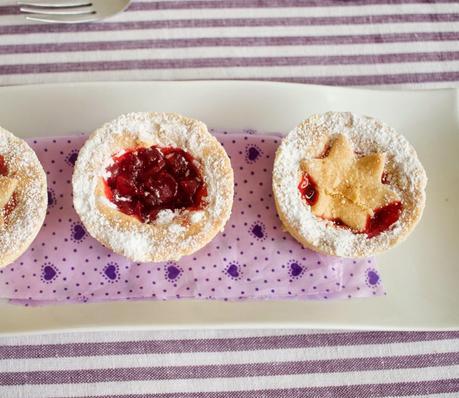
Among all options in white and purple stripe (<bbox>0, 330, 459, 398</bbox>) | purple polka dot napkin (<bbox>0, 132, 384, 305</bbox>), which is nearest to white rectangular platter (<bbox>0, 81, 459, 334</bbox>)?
purple polka dot napkin (<bbox>0, 132, 384, 305</bbox>)

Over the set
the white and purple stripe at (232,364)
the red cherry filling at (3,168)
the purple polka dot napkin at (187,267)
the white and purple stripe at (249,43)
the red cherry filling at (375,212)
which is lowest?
Result: the white and purple stripe at (232,364)

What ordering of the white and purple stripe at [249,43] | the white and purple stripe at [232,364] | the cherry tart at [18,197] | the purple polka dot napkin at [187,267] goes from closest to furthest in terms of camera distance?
1. the cherry tart at [18,197]
2. the purple polka dot napkin at [187,267]
3. the white and purple stripe at [232,364]
4. the white and purple stripe at [249,43]

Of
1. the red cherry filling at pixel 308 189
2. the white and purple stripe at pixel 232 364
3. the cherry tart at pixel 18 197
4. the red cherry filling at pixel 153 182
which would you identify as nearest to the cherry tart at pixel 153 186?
the red cherry filling at pixel 153 182

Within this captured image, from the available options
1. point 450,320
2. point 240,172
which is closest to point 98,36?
point 240,172

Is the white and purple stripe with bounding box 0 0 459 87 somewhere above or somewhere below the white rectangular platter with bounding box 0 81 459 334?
above

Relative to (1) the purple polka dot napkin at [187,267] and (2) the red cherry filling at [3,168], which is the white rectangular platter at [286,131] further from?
(2) the red cherry filling at [3,168]

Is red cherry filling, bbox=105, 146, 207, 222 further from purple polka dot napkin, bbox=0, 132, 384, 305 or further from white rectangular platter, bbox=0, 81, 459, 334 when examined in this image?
white rectangular platter, bbox=0, 81, 459, 334

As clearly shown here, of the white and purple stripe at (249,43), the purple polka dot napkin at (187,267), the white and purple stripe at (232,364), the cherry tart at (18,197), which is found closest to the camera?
the cherry tart at (18,197)
